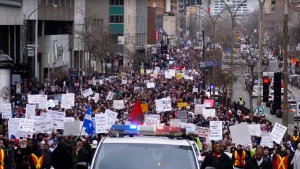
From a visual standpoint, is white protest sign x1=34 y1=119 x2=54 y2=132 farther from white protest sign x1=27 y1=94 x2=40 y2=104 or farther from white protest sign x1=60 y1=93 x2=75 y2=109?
white protest sign x1=60 y1=93 x2=75 y2=109

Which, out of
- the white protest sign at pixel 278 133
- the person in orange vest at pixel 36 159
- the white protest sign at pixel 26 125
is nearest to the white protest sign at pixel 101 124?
the white protest sign at pixel 26 125

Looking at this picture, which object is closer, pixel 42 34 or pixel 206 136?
pixel 206 136

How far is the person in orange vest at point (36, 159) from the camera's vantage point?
1759 cm

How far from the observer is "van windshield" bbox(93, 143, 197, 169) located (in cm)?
1133

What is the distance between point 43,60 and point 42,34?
2110 millimetres

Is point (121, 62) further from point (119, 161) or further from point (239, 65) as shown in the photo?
point (119, 161)

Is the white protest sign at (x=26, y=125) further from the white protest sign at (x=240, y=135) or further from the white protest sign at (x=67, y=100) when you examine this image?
the white protest sign at (x=67, y=100)

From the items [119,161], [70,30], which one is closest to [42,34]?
[70,30]

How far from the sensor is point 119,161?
11375 mm

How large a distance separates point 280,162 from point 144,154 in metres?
7.75

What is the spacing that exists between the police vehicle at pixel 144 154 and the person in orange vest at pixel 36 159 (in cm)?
575

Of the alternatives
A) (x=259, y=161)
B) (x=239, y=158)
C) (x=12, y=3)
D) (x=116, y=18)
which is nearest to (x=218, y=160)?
(x=259, y=161)

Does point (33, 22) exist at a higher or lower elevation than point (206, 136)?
higher

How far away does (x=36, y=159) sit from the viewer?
17.6 metres
